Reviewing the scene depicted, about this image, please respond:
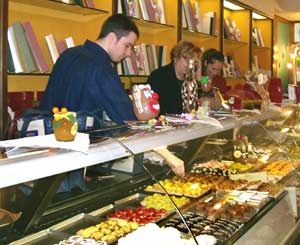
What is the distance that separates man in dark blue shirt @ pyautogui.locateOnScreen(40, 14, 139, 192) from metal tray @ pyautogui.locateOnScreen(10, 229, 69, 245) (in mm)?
675

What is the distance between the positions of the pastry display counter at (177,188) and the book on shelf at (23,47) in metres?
1.33

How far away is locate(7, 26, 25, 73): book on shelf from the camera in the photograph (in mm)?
3098

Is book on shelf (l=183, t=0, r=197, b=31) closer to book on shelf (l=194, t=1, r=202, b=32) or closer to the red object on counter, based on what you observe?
book on shelf (l=194, t=1, r=202, b=32)

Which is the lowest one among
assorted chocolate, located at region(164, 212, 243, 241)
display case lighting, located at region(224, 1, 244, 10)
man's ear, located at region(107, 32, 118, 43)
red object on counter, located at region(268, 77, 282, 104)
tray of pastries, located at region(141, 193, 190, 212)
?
assorted chocolate, located at region(164, 212, 243, 241)

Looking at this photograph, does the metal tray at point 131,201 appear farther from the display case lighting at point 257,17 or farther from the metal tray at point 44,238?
the display case lighting at point 257,17

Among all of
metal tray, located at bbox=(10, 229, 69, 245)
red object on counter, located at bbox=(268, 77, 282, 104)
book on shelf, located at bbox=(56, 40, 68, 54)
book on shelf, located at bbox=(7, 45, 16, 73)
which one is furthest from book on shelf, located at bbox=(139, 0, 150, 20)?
metal tray, located at bbox=(10, 229, 69, 245)

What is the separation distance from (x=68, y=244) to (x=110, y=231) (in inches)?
9.3

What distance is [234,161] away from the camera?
343cm

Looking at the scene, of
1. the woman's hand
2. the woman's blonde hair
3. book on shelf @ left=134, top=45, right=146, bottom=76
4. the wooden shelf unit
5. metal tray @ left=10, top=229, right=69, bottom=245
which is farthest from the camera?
the wooden shelf unit

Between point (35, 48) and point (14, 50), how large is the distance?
0.24 meters

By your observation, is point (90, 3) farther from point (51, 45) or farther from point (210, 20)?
point (210, 20)

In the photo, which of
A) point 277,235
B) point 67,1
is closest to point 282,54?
point 67,1

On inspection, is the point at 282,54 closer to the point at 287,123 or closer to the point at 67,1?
the point at 287,123

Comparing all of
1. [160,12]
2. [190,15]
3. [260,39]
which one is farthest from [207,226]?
[260,39]
